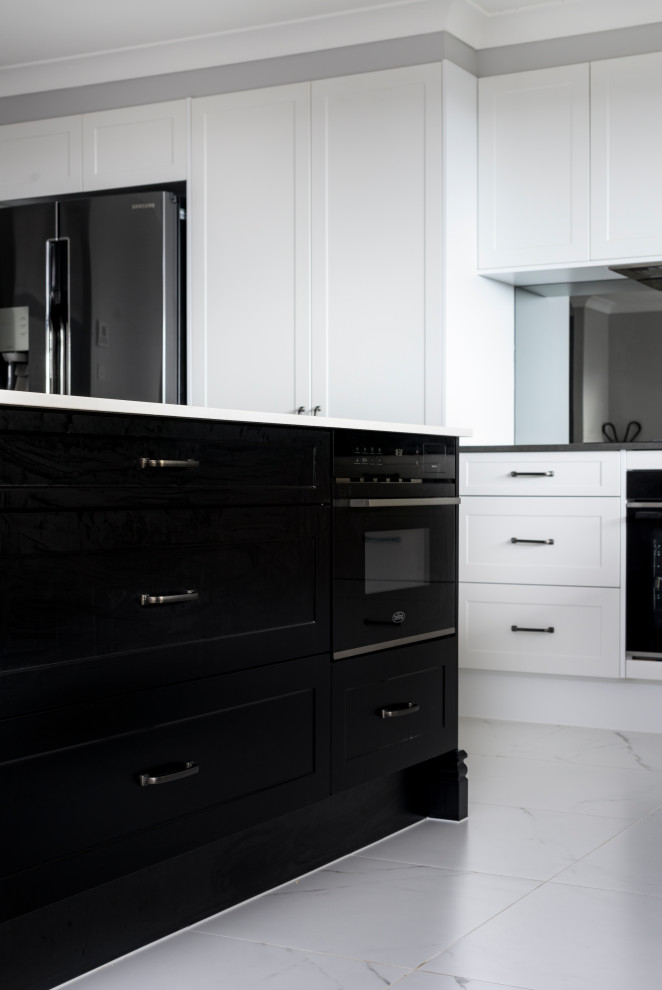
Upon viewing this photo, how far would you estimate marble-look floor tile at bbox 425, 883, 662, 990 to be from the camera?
1.84 m

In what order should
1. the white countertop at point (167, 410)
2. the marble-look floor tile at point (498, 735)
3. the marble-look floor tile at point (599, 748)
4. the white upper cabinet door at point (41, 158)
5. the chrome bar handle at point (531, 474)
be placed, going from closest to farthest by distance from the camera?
the white countertop at point (167, 410) < the marble-look floor tile at point (599, 748) < the marble-look floor tile at point (498, 735) < the chrome bar handle at point (531, 474) < the white upper cabinet door at point (41, 158)

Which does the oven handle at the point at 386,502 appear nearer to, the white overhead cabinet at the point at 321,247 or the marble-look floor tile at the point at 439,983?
the marble-look floor tile at the point at 439,983

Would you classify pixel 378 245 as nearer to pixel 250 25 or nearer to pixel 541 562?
pixel 250 25

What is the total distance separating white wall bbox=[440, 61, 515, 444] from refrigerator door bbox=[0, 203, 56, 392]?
1467mm

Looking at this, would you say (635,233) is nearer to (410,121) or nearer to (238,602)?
(410,121)

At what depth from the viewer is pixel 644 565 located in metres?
3.67

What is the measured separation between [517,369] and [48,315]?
5.76ft

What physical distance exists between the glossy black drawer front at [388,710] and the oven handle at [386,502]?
31cm

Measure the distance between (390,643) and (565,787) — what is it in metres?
0.81

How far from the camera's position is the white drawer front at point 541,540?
3.71 m

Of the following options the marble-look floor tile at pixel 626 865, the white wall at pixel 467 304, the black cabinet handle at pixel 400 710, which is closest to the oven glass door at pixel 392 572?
the black cabinet handle at pixel 400 710

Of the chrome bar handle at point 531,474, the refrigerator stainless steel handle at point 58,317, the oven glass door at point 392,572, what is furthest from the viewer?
the refrigerator stainless steel handle at point 58,317

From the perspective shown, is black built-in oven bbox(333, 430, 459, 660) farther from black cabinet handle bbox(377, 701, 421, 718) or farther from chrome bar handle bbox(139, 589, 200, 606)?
chrome bar handle bbox(139, 589, 200, 606)

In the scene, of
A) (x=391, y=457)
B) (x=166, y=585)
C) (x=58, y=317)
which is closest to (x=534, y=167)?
(x=58, y=317)
